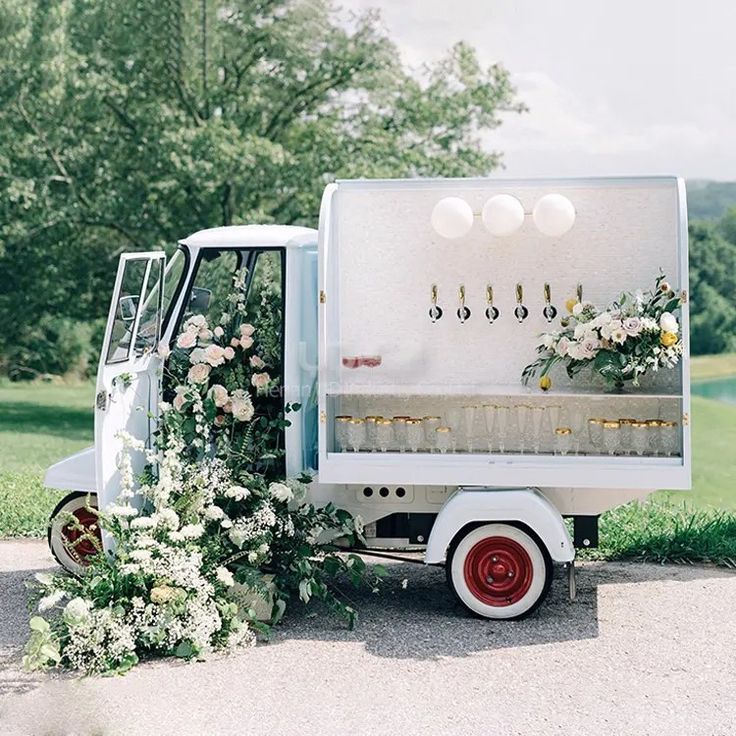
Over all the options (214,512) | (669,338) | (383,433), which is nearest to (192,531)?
(214,512)

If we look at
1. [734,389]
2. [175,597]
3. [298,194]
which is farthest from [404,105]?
[175,597]

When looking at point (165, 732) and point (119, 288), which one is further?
point (119, 288)

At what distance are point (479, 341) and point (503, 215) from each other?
714 millimetres

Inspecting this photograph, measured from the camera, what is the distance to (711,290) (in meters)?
30.9

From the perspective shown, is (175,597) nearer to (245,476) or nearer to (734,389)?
(245,476)

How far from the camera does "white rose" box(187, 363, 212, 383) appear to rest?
6262 mm

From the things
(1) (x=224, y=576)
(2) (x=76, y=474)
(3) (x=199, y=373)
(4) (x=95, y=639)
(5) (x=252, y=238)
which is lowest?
(4) (x=95, y=639)

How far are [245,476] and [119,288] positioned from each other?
1.21m

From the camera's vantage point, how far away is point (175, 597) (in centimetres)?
561

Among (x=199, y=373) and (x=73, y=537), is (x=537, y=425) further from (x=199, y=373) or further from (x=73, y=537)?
(x=73, y=537)

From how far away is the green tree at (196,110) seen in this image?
17812mm

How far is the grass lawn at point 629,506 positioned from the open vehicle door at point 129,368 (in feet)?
9.78

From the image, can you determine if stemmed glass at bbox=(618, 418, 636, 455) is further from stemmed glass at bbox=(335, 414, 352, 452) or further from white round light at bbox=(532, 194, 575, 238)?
stemmed glass at bbox=(335, 414, 352, 452)

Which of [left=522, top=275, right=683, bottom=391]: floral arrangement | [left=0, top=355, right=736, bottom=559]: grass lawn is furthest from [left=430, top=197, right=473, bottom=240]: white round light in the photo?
[left=0, top=355, right=736, bottom=559]: grass lawn
